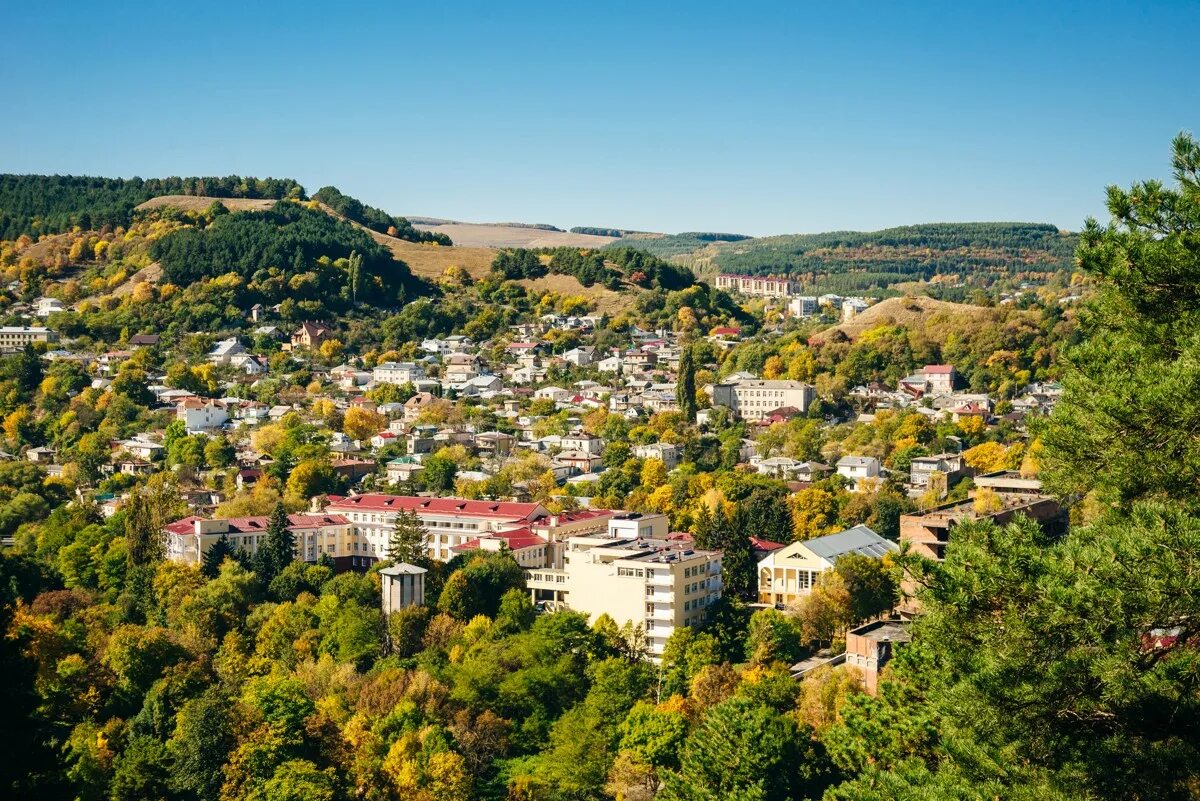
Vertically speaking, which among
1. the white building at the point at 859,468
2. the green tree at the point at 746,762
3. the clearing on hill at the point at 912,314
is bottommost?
the green tree at the point at 746,762

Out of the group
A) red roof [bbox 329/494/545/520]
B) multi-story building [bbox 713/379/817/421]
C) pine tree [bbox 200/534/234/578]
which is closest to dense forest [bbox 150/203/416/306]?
multi-story building [bbox 713/379/817/421]

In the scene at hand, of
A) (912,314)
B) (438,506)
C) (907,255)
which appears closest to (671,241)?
(907,255)

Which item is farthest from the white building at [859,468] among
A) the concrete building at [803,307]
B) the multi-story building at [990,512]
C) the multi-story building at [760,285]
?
the multi-story building at [760,285]

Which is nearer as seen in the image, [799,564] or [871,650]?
[871,650]

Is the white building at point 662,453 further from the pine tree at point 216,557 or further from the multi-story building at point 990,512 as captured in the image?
the pine tree at point 216,557

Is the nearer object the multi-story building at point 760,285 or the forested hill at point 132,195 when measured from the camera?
the forested hill at point 132,195

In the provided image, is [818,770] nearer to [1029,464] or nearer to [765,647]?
[765,647]

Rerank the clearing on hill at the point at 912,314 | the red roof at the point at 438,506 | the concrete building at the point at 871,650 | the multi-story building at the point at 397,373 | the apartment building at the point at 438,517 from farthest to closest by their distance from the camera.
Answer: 1. the multi-story building at the point at 397,373
2. the clearing on hill at the point at 912,314
3. the red roof at the point at 438,506
4. the apartment building at the point at 438,517
5. the concrete building at the point at 871,650

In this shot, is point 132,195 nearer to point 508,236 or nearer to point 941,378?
point 941,378
